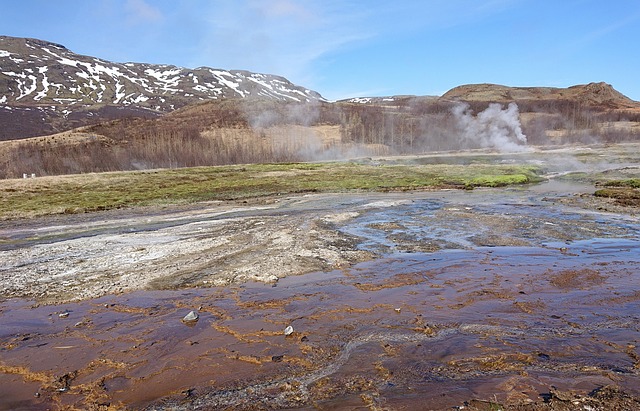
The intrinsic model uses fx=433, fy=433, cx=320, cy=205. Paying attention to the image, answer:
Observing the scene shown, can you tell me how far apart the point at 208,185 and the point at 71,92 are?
467 feet

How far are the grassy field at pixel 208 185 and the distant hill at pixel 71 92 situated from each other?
2675 inches

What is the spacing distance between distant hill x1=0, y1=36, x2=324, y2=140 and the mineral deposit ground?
10341 cm

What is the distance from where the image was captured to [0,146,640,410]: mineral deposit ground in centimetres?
678

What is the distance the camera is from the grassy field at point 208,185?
3525cm

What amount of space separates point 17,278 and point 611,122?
130319mm

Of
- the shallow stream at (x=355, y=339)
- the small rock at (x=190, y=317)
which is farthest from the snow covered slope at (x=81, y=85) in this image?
the small rock at (x=190, y=317)

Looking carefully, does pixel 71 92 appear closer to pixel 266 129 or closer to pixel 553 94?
pixel 266 129

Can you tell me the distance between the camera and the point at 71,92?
156 metres

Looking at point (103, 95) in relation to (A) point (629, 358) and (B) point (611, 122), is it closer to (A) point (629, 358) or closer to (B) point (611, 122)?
(B) point (611, 122)

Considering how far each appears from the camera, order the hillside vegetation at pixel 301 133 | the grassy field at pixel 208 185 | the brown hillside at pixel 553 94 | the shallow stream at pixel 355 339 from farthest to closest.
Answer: the brown hillside at pixel 553 94 → the hillside vegetation at pixel 301 133 → the grassy field at pixel 208 185 → the shallow stream at pixel 355 339

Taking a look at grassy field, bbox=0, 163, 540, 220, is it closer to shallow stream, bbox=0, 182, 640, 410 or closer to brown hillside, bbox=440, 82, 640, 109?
shallow stream, bbox=0, 182, 640, 410

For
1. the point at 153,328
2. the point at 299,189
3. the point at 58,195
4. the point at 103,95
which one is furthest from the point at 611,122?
the point at 103,95

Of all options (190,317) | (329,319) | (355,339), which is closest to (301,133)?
(190,317)

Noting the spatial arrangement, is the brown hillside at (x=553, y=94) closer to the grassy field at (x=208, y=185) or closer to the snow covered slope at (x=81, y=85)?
the snow covered slope at (x=81, y=85)
